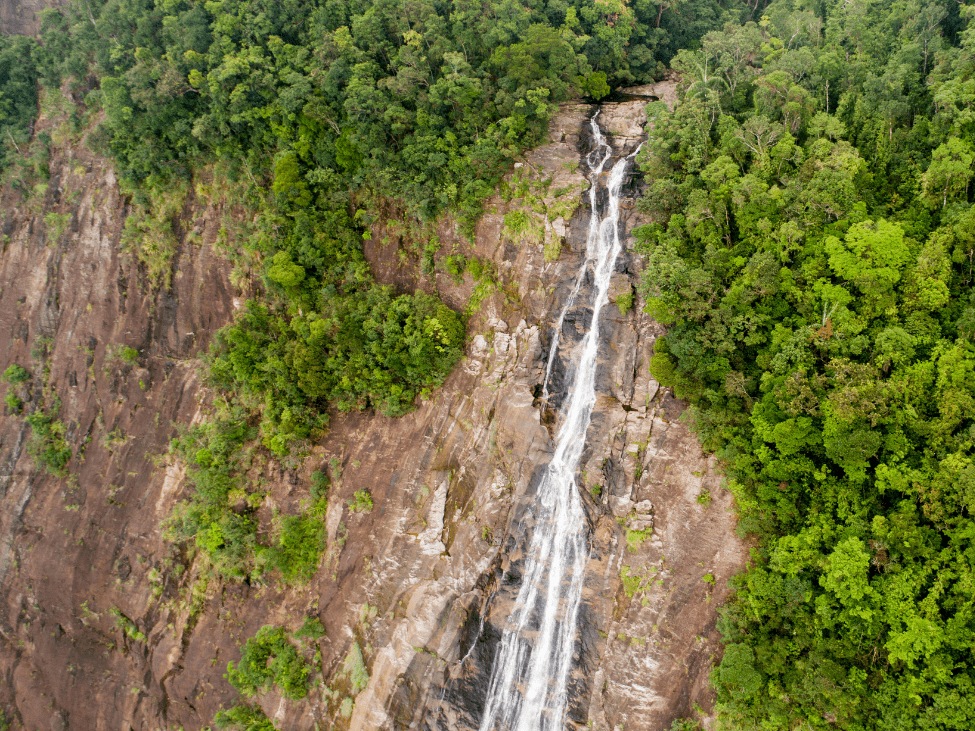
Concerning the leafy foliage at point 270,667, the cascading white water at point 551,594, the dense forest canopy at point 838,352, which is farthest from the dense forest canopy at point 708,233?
the cascading white water at point 551,594

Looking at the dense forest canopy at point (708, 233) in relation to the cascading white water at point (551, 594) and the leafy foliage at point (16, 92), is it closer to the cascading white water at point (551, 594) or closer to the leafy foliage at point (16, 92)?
the leafy foliage at point (16, 92)

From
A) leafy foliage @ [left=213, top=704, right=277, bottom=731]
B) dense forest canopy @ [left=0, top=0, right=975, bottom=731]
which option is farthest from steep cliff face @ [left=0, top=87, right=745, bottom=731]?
dense forest canopy @ [left=0, top=0, right=975, bottom=731]

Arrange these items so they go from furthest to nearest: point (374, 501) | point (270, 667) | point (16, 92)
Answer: point (16, 92), point (374, 501), point (270, 667)

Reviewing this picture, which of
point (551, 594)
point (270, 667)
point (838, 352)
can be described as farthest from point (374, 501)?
point (838, 352)

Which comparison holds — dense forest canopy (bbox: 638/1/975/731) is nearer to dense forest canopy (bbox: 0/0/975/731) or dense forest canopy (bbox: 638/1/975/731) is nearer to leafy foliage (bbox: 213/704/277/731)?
dense forest canopy (bbox: 0/0/975/731)

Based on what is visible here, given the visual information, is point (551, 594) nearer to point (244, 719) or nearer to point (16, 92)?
point (244, 719)

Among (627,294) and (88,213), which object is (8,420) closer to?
(88,213)

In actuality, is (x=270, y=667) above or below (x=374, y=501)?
below
